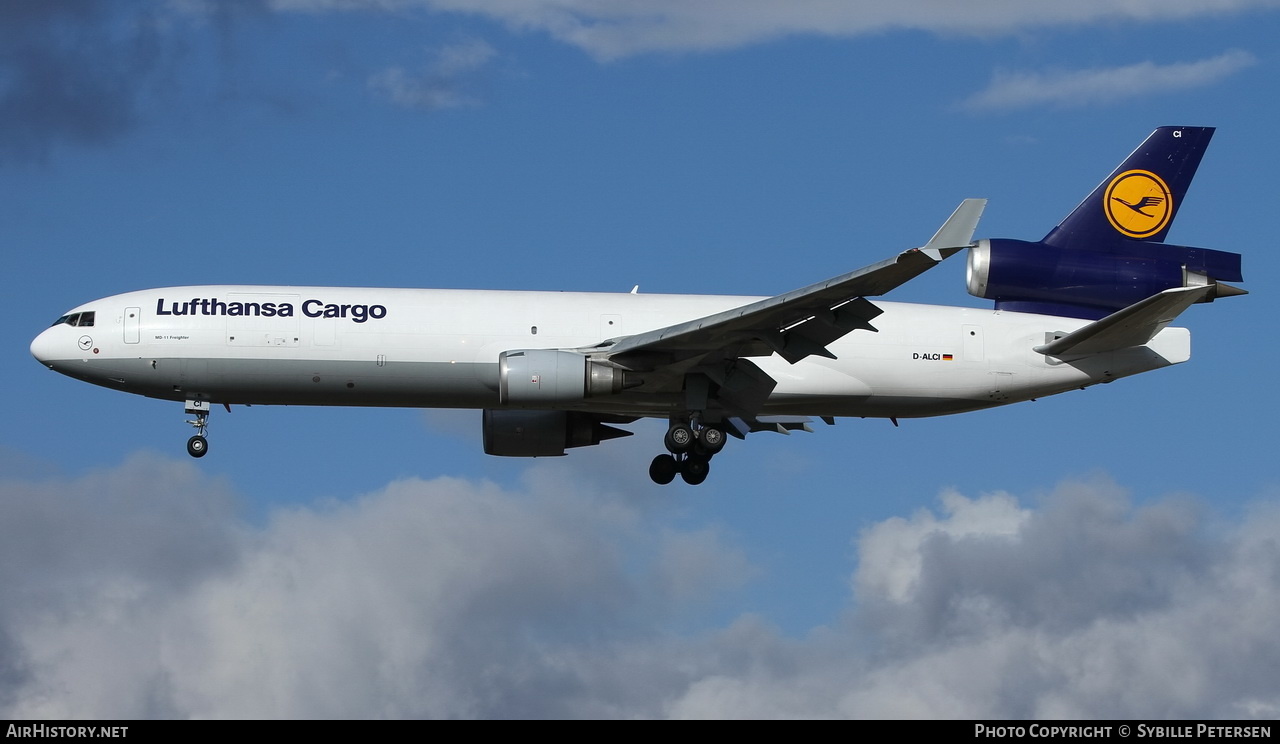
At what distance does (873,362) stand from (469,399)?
32.5ft

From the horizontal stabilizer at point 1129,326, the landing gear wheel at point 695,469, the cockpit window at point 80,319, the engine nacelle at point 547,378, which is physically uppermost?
the cockpit window at point 80,319

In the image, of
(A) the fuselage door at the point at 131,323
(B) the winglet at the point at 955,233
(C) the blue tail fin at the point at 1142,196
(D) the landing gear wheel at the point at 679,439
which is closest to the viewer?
(B) the winglet at the point at 955,233

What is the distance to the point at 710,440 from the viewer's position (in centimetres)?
3994

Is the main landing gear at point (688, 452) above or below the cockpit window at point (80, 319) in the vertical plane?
below

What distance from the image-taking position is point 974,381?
133 feet

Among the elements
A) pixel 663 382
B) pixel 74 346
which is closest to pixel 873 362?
pixel 663 382

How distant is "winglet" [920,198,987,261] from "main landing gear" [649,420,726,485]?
9.92 m

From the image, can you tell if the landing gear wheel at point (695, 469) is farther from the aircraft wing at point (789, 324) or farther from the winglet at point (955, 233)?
the winglet at point (955, 233)

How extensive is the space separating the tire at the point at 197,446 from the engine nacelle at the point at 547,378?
783cm

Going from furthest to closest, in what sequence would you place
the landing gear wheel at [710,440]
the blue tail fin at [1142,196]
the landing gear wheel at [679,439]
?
the blue tail fin at [1142,196] → the landing gear wheel at [710,440] → the landing gear wheel at [679,439]

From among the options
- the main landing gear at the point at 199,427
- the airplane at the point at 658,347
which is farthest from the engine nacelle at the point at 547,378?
the main landing gear at the point at 199,427

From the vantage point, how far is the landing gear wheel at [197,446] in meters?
40.0

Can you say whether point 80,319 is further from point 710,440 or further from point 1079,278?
point 1079,278

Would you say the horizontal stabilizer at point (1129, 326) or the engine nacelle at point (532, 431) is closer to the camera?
the horizontal stabilizer at point (1129, 326)
